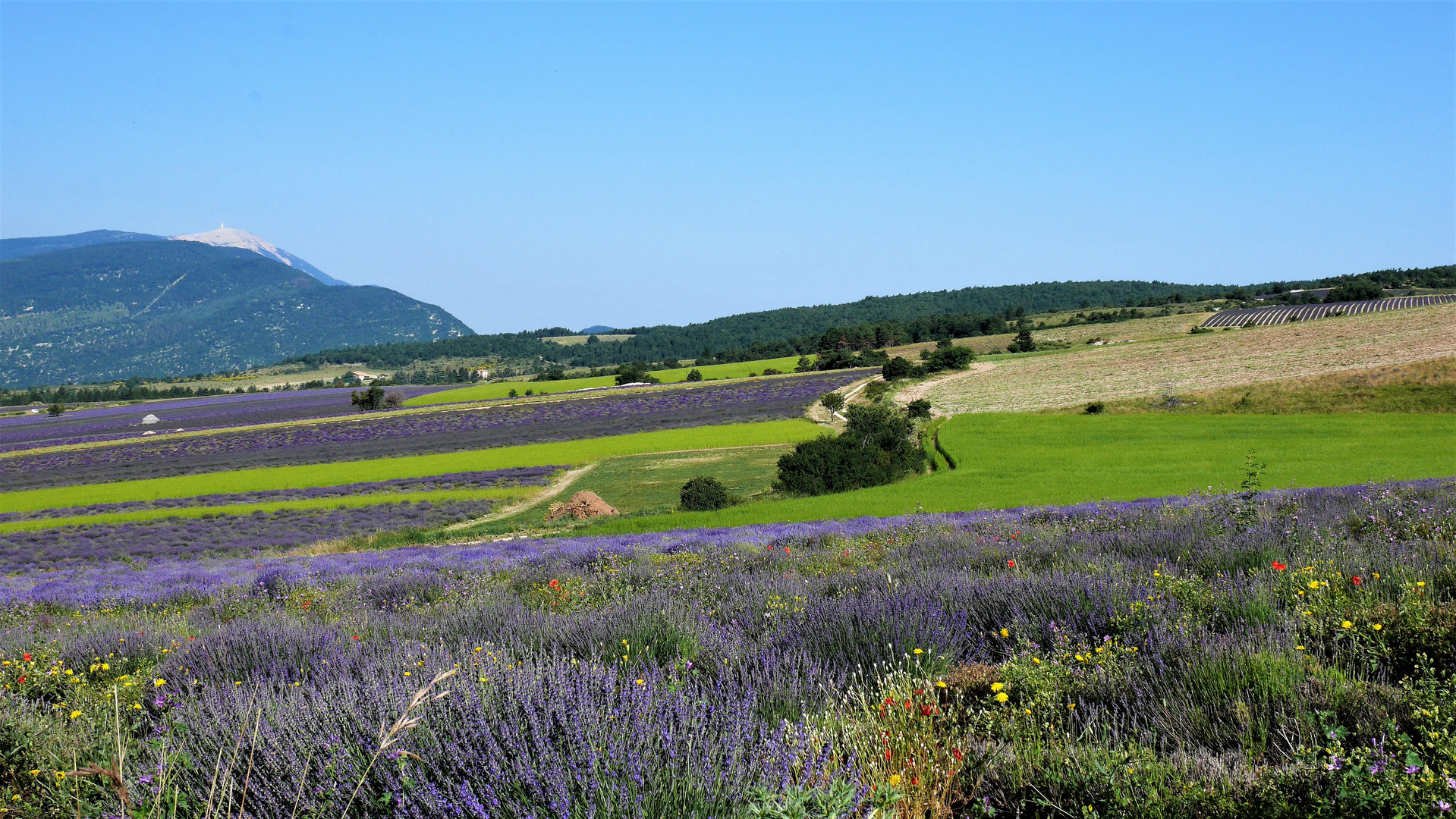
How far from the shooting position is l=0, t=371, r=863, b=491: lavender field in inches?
2105

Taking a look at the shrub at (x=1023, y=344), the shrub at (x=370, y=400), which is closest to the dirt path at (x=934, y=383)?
the shrub at (x=1023, y=344)

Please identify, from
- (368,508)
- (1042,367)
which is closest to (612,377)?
(1042,367)

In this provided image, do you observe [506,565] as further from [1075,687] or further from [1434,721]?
[1434,721]

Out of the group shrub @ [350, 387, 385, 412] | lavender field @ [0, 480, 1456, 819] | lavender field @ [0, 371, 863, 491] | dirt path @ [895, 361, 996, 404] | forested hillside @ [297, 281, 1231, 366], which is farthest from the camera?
forested hillside @ [297, 281, 1231, 366]

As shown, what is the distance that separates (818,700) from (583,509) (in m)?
26.8

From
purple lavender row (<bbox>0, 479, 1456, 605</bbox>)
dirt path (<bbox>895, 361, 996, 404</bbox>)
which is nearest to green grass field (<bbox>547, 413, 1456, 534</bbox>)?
purple lavender row (<bbox>0, 479, 1456, 605</bbox>)

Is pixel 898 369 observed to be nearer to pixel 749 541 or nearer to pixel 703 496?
pixel 703 496

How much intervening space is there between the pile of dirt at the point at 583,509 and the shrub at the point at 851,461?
753cm

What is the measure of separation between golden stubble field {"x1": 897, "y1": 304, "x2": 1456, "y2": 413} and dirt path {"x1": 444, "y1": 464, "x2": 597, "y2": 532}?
970 inches

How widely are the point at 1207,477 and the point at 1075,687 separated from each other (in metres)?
24.6

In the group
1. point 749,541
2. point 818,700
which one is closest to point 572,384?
point 749,541

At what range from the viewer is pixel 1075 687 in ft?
12.0

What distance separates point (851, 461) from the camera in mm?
33625

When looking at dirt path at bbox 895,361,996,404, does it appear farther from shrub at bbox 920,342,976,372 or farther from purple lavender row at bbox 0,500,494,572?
purple lavender row at bbox 0,500,494,572
